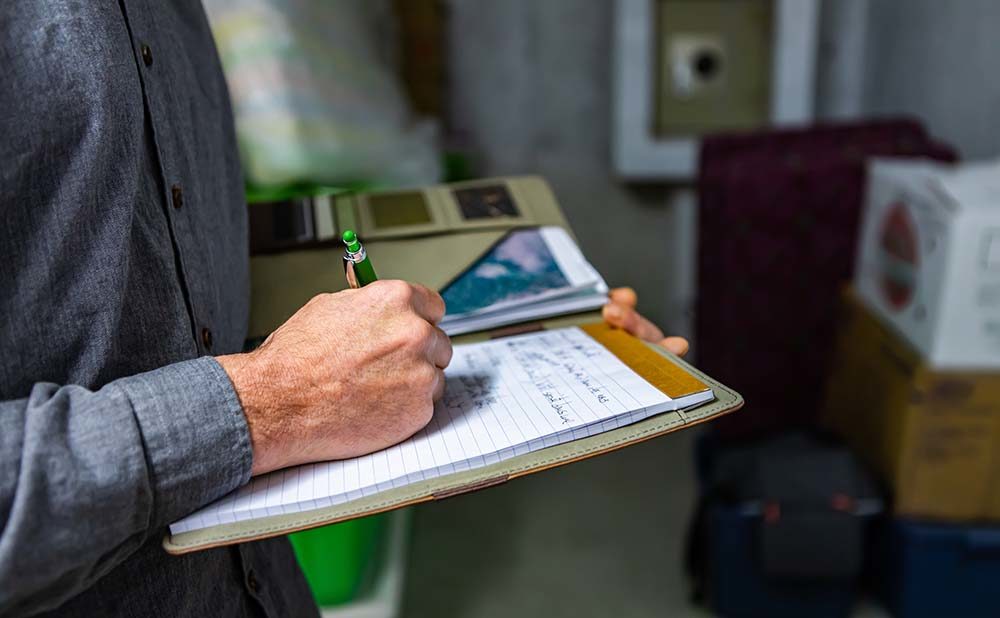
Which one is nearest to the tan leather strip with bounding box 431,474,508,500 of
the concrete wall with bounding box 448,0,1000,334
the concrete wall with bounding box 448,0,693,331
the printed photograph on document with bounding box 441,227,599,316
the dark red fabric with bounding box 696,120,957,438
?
the printed photograph on document with bounding box 441,227,599,316

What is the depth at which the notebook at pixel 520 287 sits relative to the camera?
0.64 meters

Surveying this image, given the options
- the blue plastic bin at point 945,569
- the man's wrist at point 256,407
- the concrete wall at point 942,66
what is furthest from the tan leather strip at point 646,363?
the concrete wall at point 942,66

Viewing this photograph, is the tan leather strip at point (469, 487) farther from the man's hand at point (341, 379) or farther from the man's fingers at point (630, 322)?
the man's fingers at point (630, 322)

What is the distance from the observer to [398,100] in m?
2.01

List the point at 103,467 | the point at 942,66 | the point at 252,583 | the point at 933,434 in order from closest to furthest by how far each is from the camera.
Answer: the point at 103,467 < the point at 252,583 < the point at 933,434 < the point at 942,66

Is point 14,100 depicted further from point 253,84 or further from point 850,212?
point 850,212

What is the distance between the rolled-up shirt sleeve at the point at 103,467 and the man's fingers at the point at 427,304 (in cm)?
13

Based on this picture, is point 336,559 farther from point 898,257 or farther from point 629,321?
point 898,257

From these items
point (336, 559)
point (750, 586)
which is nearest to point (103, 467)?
point (336, 559)

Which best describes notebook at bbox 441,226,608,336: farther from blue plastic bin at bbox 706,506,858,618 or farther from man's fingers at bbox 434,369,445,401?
blue plastic bin at bbox 706,506,858,618

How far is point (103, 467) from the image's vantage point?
409 mm

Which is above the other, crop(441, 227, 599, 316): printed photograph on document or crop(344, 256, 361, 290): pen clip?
crop(344, 256, 361, 290): pen clip

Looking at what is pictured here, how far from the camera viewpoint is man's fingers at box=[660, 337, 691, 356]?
1.94 feet

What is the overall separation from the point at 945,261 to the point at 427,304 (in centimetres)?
118
